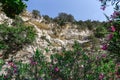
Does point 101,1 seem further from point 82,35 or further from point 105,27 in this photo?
point 82,35

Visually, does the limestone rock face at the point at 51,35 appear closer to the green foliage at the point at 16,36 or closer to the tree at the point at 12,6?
the green foliage at the point at 16,36

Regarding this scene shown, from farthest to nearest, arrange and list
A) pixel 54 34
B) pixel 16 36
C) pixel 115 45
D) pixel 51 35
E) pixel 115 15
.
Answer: pixel 54 34
pixel 51 35
pixel 16 36
pixel 115 15
pixel 115 45

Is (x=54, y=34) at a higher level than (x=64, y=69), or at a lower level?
higher

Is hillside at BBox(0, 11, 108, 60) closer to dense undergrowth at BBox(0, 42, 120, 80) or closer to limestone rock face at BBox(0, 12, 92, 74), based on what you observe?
limestone rock face at BBox(0, 12, 92, 74)

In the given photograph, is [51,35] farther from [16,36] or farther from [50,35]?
[16,36]

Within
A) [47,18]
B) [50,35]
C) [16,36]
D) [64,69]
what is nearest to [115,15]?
[64,69]

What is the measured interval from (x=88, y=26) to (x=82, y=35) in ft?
14.3

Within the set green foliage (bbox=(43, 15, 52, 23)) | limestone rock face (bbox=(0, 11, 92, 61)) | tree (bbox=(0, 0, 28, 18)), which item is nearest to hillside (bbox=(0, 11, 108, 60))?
limestone rock face (bbox=(0, 11, 92, 61))

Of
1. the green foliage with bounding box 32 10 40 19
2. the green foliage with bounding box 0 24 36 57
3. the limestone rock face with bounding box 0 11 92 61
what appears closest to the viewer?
the green foliage with bounding box 0 24 36 57

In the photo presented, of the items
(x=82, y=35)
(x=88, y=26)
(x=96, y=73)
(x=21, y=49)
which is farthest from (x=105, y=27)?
(x=88, y=26)

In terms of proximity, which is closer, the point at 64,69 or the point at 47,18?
the point at 64,69

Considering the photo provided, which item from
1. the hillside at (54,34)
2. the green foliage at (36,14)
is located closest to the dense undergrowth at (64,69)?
the hillside at (54,34)

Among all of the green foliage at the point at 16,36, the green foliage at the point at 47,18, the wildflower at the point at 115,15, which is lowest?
the wildflower at the point at 115,15

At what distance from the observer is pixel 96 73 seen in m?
18.6
